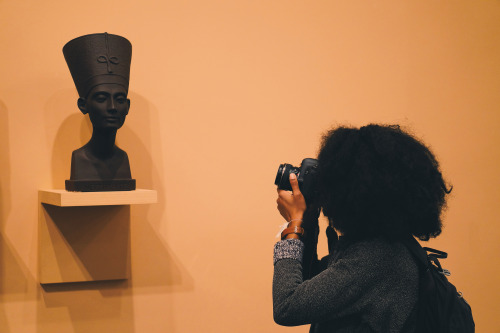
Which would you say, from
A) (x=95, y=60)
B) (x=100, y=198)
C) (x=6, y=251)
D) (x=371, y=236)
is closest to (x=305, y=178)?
(x=371, y=236)

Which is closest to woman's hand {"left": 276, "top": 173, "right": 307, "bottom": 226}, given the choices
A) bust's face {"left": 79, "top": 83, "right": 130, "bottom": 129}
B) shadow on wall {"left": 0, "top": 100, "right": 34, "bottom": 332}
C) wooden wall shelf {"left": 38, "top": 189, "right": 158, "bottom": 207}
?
wooden wall shelf {"left": 38, "top": 189, "right": 158, "bottom": 207}

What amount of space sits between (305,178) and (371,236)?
0.21 m

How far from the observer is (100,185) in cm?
136

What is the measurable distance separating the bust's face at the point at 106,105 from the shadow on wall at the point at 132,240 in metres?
0.23

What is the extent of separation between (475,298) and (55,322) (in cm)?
157

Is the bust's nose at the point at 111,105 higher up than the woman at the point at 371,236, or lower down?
higher up

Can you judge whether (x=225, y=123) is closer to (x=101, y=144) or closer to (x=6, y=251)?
(x=101, y=144)

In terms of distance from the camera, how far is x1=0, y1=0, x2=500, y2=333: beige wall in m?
1.56

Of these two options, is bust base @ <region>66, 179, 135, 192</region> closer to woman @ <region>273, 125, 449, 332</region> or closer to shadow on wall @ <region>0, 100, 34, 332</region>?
shadow on wall @ <region>0, 100, 34, 332</region>

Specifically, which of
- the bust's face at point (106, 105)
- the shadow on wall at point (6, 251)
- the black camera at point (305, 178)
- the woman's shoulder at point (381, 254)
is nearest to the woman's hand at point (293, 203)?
the black camera at point (305, 178)

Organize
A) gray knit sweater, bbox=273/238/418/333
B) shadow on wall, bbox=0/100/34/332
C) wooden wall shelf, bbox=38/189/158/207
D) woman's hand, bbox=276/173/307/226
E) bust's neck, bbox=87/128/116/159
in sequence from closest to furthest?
gray knit sweater, bbox=273/238/418/333
woman's hand, bbox=276/173/307/226
wooden wall shelf, bbox=38/189/158/207
bust's neck, bbox=87/128/116/159
shadow on wall, bbox=0/100/34/332

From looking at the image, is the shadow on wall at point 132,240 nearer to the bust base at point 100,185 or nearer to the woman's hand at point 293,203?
the bust base at point 100,185

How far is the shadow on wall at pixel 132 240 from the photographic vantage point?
1.58 meters

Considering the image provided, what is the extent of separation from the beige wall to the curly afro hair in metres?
0.77
